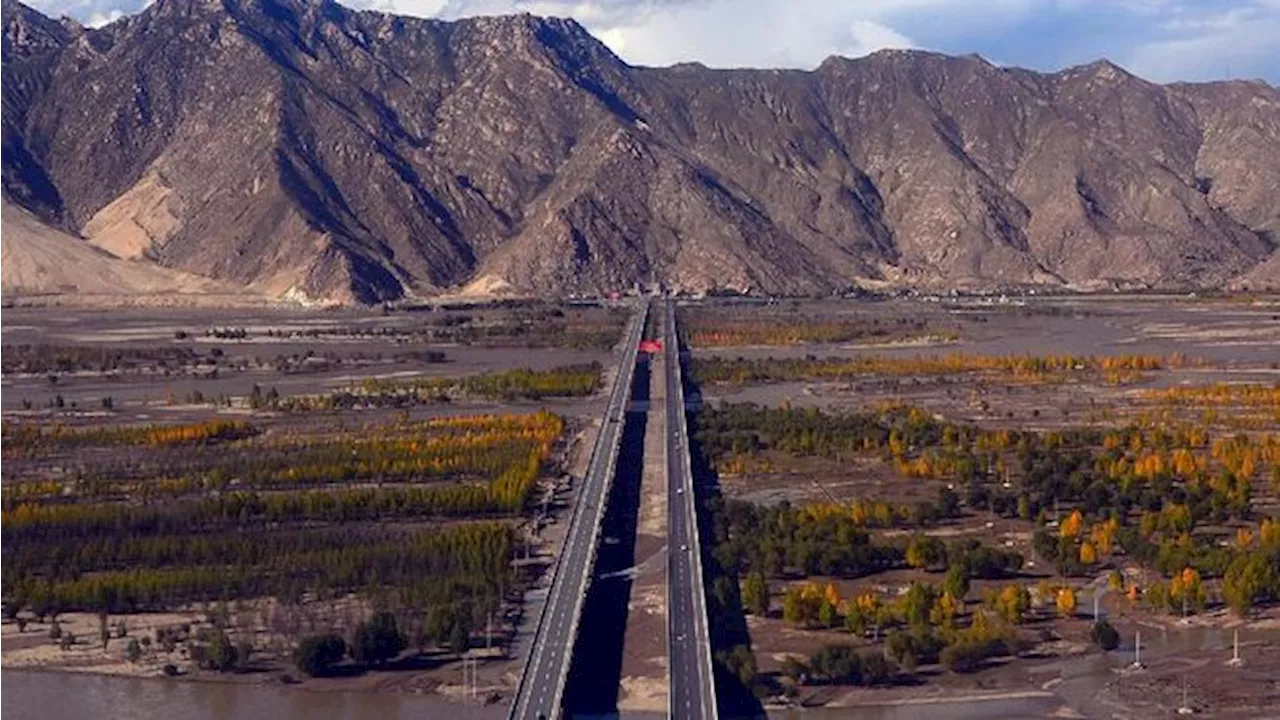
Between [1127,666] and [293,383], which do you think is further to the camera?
[293,383]

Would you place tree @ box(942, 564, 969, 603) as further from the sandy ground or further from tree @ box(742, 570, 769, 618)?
the sandy ground

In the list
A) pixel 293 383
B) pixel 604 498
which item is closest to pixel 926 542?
pixel 604 498

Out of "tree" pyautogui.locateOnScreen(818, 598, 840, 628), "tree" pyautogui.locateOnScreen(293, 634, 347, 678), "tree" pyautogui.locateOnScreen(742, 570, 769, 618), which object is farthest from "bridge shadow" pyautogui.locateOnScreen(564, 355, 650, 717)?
"tree" pyautogui.locateOnScreen(293, 634, 347, 678)

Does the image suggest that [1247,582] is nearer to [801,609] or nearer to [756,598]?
[801,609]

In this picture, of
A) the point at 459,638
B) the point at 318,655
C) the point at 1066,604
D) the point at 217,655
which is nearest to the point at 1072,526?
the point at 1066,604

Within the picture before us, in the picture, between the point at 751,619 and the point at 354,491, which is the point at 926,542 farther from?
the point at 354,491

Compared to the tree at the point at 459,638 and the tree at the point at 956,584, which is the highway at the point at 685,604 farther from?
the tree at the point at 956,584

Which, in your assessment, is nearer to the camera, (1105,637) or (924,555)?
(1105,637)
